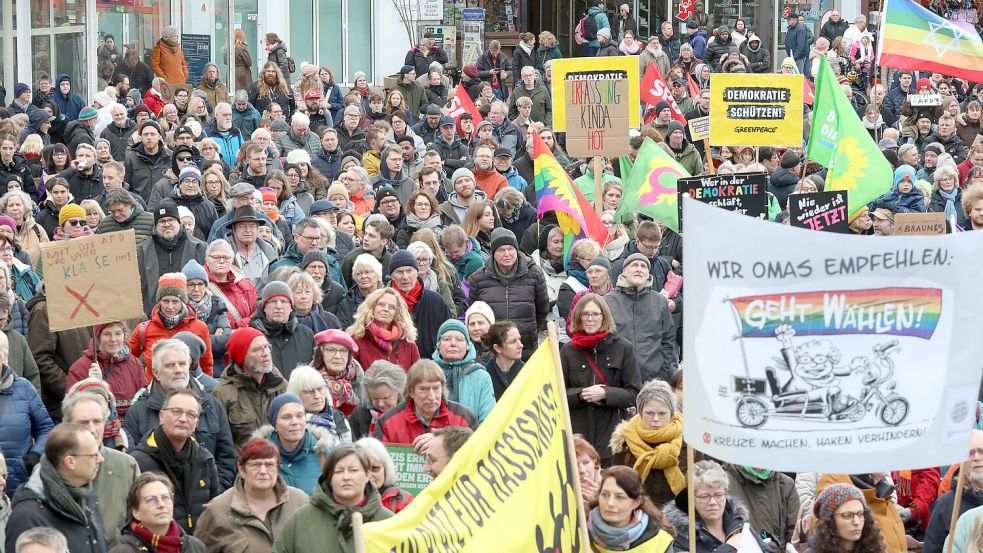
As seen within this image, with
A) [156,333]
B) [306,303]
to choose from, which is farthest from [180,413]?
[306,303]

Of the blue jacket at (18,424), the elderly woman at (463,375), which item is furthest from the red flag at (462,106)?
the blue jacket at (18,424)

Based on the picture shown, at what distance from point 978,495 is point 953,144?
38.6 feet

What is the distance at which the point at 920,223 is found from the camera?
1262cm

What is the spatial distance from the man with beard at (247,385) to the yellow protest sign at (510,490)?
9.04ft

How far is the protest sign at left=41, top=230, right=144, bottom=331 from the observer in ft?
29.2

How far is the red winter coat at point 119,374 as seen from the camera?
347 inches

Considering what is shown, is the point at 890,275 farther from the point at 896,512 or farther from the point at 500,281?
the point at 500,281

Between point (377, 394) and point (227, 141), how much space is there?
863 centimetres

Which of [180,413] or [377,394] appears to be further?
[377,394]

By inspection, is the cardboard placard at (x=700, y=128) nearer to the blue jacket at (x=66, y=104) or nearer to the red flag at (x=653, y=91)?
the red flag at (x=653, y=91)

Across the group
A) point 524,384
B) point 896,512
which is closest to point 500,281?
point 896,512

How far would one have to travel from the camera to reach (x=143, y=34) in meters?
24.7

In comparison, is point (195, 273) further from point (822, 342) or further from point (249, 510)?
point (822, 342)

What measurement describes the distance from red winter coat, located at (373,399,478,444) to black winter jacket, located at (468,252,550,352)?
2.78 metres
